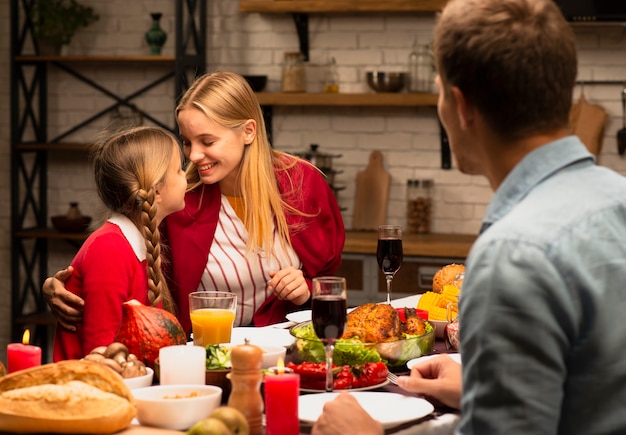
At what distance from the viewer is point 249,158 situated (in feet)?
10.2

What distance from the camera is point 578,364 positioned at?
4.21 feet

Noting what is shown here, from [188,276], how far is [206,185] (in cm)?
33

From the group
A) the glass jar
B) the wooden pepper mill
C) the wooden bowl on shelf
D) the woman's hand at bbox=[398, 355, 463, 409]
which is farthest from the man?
the wooden bowl on shelf

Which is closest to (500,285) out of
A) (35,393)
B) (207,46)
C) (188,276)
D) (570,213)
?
(570,213)

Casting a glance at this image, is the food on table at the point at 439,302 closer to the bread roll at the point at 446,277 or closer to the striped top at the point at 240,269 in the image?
the bread roll at the point at 446,277

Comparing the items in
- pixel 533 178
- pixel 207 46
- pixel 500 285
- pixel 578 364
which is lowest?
pixel 578 364

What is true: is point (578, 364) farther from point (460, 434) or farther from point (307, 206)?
point (307, 206)

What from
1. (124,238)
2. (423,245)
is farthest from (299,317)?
(423,245)

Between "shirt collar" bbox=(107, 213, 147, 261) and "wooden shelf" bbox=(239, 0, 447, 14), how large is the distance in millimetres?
2776

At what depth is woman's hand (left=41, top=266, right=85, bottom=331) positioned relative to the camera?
Answer: 95.2 inches

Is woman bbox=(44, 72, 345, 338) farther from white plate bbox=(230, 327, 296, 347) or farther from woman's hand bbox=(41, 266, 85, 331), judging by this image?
woman's hand bbox=(41, 266, 85, 331)

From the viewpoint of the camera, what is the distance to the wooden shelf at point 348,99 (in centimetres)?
501

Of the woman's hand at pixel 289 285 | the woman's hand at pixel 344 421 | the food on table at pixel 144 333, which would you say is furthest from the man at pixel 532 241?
the woman's hand at pixel 289 285

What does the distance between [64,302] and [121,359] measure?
1.95 feet
